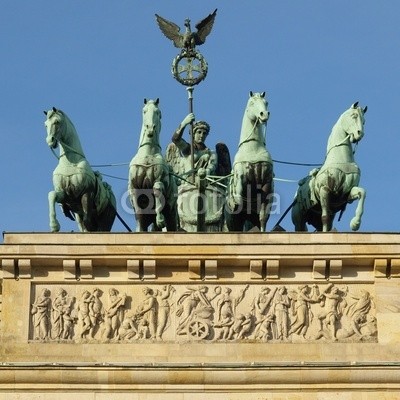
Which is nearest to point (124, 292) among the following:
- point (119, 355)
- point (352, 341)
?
point (119, 355)

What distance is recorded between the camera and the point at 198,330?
31.0 m

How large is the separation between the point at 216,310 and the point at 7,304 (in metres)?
2.98

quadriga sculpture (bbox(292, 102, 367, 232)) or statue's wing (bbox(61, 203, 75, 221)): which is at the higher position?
quadriga sculpture (bbox(292, 102, 367, 232))

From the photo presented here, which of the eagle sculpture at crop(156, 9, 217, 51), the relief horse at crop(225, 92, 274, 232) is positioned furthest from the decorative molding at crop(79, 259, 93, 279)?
the eagle sculpture at crop(156, 9, 217, 51)

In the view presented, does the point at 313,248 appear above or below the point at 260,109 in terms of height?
below

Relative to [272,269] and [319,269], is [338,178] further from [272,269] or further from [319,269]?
[272,269]

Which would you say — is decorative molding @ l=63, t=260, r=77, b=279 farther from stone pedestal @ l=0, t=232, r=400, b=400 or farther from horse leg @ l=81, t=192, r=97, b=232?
horse leg @ l=81, t=192, r=97, b=232

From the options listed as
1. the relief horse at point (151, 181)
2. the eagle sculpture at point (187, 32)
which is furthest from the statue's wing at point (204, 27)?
the relief horse at point (151, 181)

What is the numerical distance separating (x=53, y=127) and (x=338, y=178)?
169 inches

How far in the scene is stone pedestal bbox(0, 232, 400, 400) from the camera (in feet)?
99.8

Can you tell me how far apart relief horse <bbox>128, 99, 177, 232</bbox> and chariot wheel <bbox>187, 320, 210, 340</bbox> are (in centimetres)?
207

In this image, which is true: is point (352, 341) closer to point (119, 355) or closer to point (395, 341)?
point (395, 341)

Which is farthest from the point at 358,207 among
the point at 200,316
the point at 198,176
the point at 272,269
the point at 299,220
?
the point at 200,316

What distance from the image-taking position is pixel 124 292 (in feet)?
103
